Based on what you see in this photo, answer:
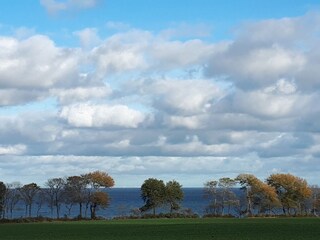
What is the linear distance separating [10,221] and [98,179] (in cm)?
1907

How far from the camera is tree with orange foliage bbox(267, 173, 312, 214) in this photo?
4478 inches

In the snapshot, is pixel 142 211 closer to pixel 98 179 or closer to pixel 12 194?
pixel 98 179

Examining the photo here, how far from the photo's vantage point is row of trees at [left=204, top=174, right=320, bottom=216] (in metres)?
113

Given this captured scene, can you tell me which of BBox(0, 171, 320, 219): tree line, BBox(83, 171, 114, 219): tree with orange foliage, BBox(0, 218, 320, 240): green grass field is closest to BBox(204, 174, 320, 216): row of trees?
BBox(0, 171, 320, 219): tree line

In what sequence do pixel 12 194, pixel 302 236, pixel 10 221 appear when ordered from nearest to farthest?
pixel 302 236
pixel 10 221
pixel 12 194

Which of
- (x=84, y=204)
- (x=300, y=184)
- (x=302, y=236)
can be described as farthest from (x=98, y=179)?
(x=302, y=236)

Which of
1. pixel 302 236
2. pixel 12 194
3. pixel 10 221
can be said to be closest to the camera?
pixel 302 236

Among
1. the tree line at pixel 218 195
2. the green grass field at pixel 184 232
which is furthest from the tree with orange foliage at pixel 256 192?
the green grass field at pixel 184 232

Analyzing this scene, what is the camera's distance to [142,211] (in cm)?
11581

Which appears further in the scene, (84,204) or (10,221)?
(84,204)

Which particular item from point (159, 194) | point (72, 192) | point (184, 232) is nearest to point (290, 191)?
point (159, 194)

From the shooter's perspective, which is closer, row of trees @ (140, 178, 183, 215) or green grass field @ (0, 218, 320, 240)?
green grass field @ (0, 218, 320, 240)

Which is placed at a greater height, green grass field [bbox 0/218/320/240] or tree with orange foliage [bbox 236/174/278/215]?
tree with orange foliage [bbox 236/174/278/215]

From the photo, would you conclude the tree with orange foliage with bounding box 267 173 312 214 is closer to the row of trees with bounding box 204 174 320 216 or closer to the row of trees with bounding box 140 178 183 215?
the row of trees with bounding box 204 174 320 216
